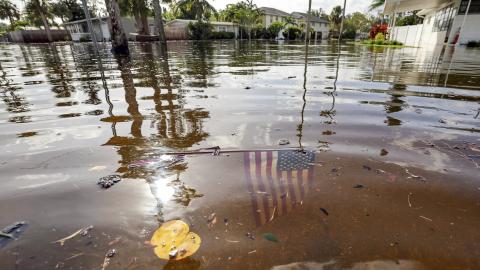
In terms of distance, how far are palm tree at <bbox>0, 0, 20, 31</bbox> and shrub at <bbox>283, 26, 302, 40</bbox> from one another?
53543 millimetres

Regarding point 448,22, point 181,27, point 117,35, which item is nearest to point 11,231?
point 117,35

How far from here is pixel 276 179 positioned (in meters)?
2.02

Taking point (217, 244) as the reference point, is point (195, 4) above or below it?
above

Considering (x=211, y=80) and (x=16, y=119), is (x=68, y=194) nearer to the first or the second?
(x=16, y=119)

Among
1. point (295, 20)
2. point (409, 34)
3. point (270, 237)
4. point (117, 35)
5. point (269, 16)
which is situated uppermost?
point (269, 16)

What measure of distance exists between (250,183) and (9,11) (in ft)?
235

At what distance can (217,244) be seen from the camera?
146cm

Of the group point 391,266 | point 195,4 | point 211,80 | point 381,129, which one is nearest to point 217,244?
point 391,266

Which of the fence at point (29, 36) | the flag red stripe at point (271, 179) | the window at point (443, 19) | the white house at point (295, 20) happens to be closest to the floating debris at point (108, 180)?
the flag red stripe at point (271, 179)

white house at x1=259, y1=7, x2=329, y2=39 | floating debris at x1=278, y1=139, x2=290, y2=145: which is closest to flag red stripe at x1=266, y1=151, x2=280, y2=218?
floating debris at x1=278, y1=139, x2=290, y2=145

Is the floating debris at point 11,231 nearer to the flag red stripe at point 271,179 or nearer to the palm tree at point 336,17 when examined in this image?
the flag red stripe at point 271,179

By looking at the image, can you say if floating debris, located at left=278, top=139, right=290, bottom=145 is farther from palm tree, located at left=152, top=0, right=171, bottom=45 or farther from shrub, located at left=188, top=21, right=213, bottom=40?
shrub, located at left=188, top=21, right=213, bottom=40

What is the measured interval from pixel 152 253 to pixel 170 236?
132 millimetres

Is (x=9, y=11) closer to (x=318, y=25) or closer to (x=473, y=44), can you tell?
(x=318, y=25)
